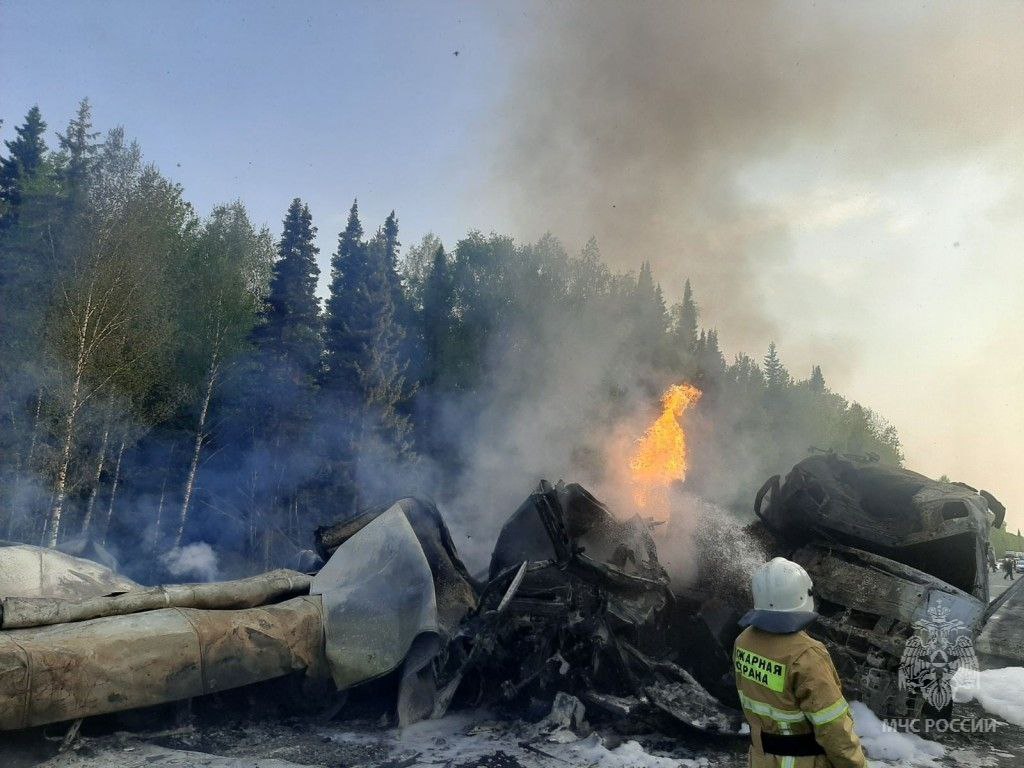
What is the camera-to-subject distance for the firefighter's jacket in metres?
2.69

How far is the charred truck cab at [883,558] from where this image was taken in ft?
20.5

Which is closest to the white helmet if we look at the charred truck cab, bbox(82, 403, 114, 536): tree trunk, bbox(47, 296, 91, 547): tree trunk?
the charred truck cab

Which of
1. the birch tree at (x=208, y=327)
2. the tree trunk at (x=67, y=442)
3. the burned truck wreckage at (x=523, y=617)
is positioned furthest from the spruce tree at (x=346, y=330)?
the burned truck wreckage at (x=523, y=617)

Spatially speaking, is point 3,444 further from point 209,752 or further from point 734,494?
point 734,494

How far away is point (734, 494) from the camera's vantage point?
26984mm

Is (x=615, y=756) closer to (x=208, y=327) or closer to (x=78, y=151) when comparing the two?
(x=208, y=327)

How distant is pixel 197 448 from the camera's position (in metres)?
19.3

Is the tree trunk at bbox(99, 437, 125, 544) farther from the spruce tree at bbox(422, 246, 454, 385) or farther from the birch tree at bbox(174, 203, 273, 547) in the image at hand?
the spruce tree at bbox(422, 246, 454, 385)

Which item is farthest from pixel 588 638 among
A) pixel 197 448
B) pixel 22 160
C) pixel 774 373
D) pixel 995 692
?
pixel 774 373

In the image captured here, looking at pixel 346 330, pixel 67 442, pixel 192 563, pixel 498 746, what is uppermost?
pixel 346 330

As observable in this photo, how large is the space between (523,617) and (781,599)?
161 inches

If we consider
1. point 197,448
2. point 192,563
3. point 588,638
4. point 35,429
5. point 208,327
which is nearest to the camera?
point 588,638

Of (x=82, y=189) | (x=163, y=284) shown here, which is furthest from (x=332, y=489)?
(x=82, y=189)

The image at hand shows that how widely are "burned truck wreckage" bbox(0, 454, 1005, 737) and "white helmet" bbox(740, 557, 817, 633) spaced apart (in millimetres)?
3529
